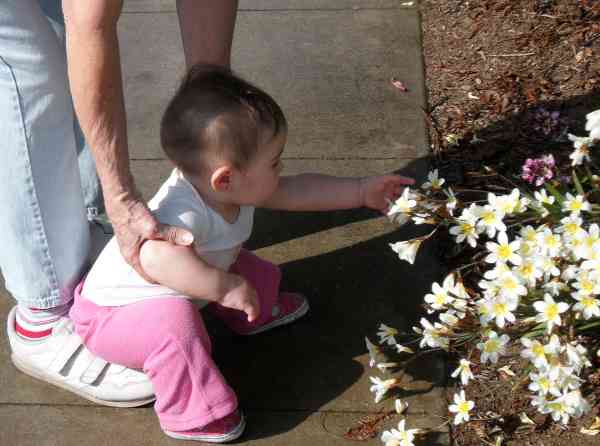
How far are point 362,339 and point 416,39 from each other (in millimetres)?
2145

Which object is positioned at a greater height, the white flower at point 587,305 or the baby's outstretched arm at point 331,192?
the white flower at point 587,305

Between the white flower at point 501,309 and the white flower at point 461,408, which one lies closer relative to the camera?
the white flower at point 501,309

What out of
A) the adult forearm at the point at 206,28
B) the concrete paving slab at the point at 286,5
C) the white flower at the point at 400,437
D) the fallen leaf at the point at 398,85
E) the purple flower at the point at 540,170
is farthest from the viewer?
the concrete paving slab at the point at 286,5

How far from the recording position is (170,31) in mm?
4801

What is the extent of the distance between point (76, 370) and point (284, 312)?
0.73m

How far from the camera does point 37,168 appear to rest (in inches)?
105

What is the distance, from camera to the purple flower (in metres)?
2.99

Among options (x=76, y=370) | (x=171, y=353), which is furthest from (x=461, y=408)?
(x=76, y=370)

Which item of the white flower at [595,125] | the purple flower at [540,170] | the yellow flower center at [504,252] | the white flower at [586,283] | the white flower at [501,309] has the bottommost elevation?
the purple flower at [540,170]

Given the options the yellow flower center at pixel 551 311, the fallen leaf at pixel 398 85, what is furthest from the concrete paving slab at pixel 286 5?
the yellow flower center at pixel 551 311

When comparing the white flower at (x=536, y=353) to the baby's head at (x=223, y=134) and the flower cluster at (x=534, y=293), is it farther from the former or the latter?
the baby's head at (x=223, y=134)

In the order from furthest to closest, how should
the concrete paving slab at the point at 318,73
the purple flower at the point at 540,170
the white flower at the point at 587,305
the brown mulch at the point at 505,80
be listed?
the concrete paving slab at the point at 318,73, the brown mulch at the point at 505,80, the purple flower at the point at 540,170, the white flower at the point at 587,305

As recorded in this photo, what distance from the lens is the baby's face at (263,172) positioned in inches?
102

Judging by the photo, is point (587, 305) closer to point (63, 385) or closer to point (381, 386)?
point (381, 386)
